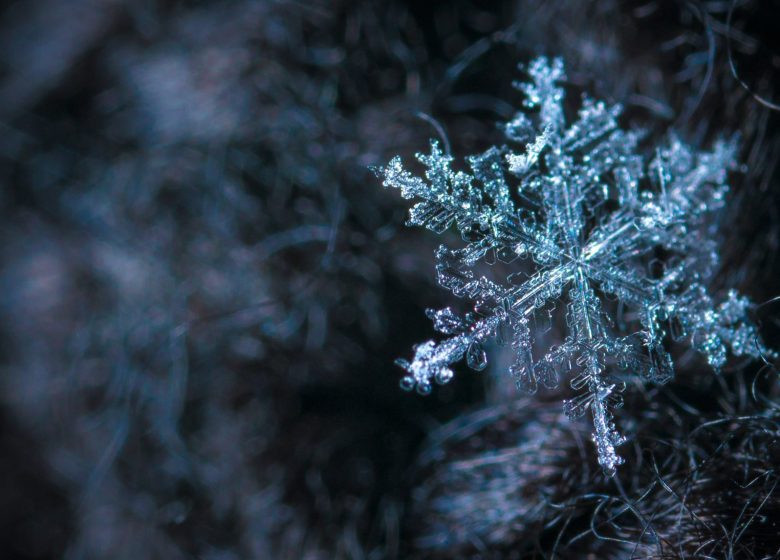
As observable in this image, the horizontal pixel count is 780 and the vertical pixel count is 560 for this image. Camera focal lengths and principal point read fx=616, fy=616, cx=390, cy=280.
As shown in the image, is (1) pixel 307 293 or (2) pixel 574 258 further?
(1) pixel 307 293

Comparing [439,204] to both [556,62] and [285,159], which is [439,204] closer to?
[556,62]

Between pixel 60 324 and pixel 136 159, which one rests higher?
pixel 136 159

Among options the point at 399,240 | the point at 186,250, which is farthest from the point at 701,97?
the point at 186,250
